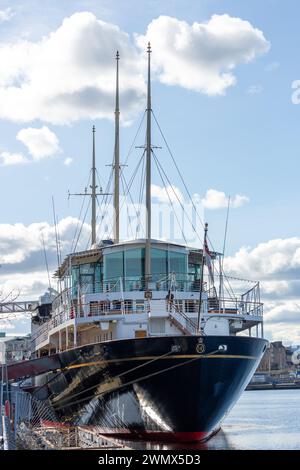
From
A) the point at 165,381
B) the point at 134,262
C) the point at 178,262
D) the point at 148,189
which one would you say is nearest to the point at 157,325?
the point at 165,381

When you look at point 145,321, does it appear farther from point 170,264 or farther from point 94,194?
point 94,194

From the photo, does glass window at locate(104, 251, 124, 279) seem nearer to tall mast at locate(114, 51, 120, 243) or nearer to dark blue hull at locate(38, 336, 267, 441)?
dark blue hull at locate(38, 336, 267, 441)

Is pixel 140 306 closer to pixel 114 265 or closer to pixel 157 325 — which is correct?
pixel 157 325

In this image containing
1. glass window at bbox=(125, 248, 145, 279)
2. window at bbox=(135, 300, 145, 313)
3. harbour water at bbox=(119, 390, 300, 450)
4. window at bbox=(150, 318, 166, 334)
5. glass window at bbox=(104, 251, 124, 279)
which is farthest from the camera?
glass window at bbox=(104, 251, 124, 279)

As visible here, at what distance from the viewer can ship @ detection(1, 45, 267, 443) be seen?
3628cm

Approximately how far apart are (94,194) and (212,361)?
36442mm

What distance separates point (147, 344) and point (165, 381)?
1632mm

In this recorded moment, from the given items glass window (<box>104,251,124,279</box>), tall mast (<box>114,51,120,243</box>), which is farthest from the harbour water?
tall mast (<box>114,51,120,243</box>)

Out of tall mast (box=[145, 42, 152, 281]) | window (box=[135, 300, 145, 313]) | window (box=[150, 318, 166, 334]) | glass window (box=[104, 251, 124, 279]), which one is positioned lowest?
window (box=[150, 318, 166, 334])

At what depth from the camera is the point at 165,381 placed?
3631cm

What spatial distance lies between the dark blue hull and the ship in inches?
1.6

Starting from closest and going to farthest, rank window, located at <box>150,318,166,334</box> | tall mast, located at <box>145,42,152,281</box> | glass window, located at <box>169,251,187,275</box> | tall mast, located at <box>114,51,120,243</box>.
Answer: window, located at <box>150,318,166,334</box>
tall mast, located at <box>145,42,152,281</box>
glass window, located at <box>169,251,187,275</box>
tall mast, located at <box>114,51,120,243</box>

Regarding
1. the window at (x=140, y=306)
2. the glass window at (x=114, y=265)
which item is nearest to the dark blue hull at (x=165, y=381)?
the window at (x=140, y=306)

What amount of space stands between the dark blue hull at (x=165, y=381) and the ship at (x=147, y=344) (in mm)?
40
